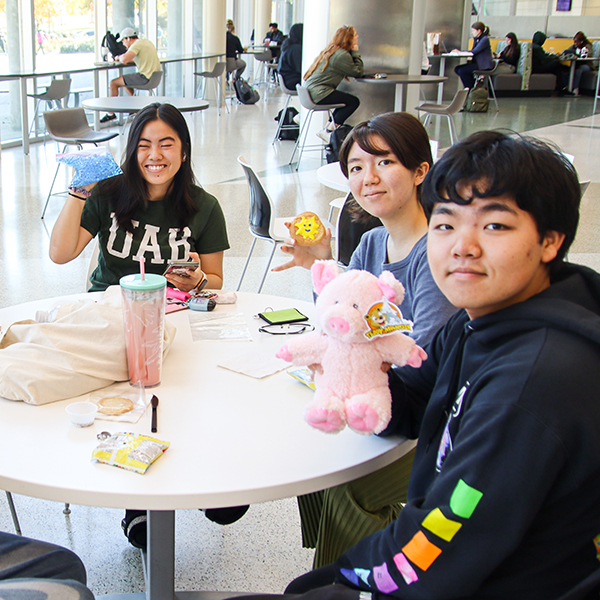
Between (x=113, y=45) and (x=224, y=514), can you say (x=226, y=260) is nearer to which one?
(x=224, y=514)

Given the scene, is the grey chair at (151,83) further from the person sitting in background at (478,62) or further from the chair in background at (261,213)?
the chair in background at (261,213)

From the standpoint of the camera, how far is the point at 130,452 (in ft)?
3.74

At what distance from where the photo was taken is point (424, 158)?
1.76 meters

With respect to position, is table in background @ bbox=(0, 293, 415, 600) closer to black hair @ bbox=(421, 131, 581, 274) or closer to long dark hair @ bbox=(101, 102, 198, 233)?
black hair @ bbox=(421, 131, 581, 274)

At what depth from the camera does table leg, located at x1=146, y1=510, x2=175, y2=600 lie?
56.4 inches

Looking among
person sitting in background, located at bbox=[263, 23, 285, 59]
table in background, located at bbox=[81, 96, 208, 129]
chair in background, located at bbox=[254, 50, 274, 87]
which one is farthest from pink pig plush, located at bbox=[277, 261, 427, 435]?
person sitting in background, located at bbox=[263, 23, 285, 59]

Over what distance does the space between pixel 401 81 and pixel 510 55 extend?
8.64 meters

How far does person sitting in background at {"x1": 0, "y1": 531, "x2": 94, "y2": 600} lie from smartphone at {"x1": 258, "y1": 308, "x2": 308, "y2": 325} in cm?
77

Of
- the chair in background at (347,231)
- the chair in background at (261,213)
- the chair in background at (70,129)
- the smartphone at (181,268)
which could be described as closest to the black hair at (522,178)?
the smartphone at (181,268)

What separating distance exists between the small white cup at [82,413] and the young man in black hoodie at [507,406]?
52cm

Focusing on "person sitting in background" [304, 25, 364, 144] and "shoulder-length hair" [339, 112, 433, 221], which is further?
"person sitting in background" [304, 25, 364, 144]

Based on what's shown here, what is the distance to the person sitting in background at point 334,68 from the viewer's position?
24.0 feet

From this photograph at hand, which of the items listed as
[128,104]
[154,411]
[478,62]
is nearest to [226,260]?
[128,104]

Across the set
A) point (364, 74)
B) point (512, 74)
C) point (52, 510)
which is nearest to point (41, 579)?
point (52, 510)
